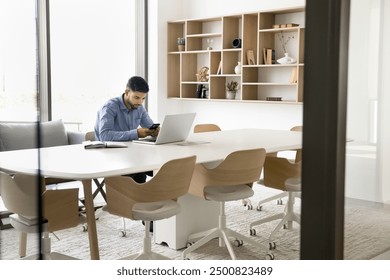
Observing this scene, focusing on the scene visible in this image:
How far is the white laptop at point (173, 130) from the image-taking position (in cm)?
425

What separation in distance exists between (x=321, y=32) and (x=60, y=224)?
2.06m

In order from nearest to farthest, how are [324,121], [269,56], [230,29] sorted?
[324,121]
[269,56]
[230,29]

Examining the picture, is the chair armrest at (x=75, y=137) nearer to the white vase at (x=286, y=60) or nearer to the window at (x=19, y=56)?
the white vase at (x=286, y=60)

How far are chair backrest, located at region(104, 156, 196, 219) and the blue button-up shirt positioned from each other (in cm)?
118

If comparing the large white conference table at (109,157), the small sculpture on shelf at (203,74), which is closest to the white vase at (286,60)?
the small sculpture on shelf at (203,74)

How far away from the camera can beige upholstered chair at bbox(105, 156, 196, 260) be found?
3285 mm

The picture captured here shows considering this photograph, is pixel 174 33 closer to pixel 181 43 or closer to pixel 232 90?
pixel 181 43

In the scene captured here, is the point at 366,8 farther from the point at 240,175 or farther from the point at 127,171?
the point at 240,175

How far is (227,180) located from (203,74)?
174 inches

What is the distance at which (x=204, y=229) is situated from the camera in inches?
173

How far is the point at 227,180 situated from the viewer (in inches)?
149

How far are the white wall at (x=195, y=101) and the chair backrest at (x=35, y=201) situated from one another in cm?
442

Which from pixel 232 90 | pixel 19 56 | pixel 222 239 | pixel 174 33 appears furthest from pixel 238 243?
pixel 174 33

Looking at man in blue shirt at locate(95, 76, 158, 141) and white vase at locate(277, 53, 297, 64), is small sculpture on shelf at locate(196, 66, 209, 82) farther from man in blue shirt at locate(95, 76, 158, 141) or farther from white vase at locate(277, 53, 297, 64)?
man in blue shirt at locate(95, 76, 158, 141)
